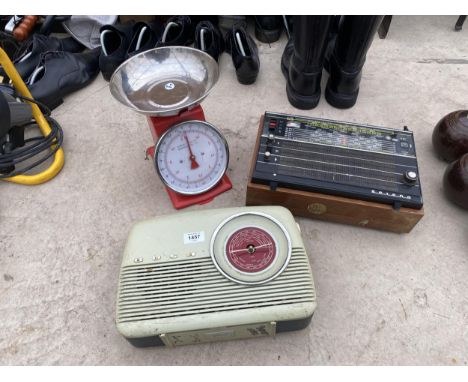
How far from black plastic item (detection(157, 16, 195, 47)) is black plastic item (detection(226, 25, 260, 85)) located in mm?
256

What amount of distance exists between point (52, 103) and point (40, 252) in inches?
26.1

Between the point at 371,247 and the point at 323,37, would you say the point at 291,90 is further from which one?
the point at 371,247

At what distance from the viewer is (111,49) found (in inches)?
60.9

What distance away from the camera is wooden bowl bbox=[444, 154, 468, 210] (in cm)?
107

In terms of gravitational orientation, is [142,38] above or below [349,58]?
below

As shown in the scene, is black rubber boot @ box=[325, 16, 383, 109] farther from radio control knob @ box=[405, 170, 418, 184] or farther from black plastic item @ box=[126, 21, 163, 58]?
black plastic item @ box=[126, 21, 163, 58]

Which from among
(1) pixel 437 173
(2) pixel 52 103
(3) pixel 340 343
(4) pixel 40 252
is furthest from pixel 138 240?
(1) pixel 437 173

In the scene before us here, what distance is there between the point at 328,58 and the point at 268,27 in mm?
355

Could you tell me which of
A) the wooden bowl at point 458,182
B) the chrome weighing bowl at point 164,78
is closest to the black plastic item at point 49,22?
the chrome weighing bowl at point 164,78

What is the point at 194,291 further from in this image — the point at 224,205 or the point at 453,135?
the point at 453,135

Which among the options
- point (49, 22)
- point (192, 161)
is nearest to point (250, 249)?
point (192, 161)

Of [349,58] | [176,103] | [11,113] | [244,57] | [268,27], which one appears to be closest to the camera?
[176,103]

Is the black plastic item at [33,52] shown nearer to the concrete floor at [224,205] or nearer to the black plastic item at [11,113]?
the concrete floor at [224,205]

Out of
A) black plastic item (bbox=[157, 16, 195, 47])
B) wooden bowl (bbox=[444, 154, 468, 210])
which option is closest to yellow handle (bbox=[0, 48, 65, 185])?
black plastic item (bbox=[157, 16, 195, 47])
